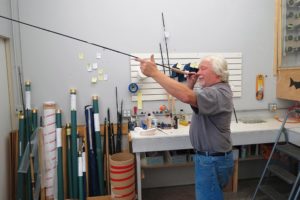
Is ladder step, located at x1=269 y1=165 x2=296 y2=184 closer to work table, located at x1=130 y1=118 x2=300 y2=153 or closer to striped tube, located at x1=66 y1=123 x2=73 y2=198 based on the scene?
work table, located at x1=130 y1=118 x2=300 y2=153

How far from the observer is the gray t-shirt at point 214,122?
1567 millimetres

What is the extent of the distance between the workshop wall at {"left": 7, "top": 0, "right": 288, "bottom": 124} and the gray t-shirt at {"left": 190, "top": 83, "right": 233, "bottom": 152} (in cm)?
144

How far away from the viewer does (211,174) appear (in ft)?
5.72

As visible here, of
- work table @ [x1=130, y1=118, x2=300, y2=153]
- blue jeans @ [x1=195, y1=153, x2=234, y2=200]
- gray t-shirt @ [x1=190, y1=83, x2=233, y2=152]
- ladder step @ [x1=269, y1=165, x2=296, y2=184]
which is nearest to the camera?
gray t-shirt @ [x1=190, y1=83, x2=233, y2=152]

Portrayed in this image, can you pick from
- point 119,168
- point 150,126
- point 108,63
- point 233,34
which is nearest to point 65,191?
point 119,168

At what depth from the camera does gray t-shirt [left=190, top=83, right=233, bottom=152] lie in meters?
1.57

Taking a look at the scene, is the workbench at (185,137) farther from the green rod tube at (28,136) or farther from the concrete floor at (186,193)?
the green rod tube at (28,136)

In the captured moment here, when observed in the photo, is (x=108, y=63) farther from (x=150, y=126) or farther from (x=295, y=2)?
(x=295, y=2)

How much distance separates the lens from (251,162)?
3461 mm

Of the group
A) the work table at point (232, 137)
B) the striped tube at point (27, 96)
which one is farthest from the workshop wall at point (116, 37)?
the work table at point (232, 137)

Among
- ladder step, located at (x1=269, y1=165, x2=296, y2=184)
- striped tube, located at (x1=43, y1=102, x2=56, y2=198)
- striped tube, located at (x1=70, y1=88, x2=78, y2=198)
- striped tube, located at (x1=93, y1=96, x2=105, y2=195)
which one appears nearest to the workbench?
ladder step, located at (x1=269, y1=165, x2=296, y2=184)

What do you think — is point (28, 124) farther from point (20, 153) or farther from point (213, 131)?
point (213, 131)

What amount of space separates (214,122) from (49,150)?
6.71 ft

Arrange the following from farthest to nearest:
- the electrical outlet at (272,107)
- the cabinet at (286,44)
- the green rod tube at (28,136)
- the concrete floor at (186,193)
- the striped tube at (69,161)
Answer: the electrical outlet at (272,107)
the cabinet at (286,44)
the concrete floor at (186,193)
the striped tube at (69,161)
the green rod tube at (28,136)
